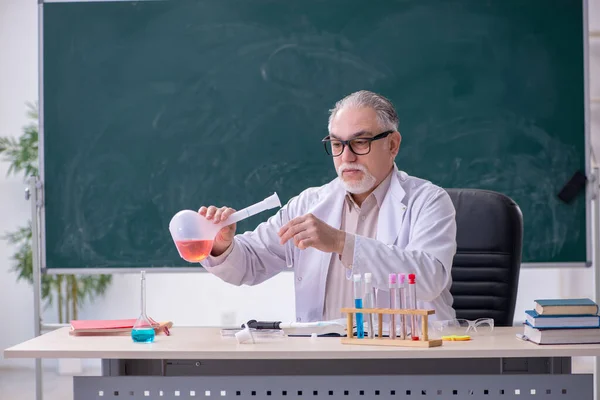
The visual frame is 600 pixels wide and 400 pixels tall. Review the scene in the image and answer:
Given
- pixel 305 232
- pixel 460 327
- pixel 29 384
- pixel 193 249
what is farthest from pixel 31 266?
pixel 460 327

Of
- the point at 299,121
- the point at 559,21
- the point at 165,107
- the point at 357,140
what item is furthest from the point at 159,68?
the point at 559,21

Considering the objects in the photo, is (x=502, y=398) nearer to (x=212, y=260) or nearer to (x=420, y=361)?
(x=420, y=361)

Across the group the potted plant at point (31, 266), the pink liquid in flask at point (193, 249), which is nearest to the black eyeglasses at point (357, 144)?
the pink liquid in flask at point (193, 249)

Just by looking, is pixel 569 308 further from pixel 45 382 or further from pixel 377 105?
pixel 45 382

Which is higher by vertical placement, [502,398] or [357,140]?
[357,140]

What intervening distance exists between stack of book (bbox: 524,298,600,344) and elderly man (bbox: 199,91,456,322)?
1.42 ft

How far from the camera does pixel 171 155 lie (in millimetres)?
3623

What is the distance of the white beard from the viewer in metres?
2.50

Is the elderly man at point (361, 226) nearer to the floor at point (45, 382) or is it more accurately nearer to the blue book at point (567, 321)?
the blue book at point (567, 321)

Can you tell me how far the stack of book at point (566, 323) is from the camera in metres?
1.76

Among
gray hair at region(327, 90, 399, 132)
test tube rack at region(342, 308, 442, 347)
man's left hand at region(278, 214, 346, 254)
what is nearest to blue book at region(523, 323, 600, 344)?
test tube rack at region(342, 308, 442, 347)

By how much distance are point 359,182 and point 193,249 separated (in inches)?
28.2

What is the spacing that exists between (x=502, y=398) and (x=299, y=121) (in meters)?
2.04

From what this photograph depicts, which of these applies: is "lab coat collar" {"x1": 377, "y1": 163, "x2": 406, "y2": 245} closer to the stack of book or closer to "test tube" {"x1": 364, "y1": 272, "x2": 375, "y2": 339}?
"test tube" {"x1": 364, "y1": 272, "x2": 375, "y2": 339}
